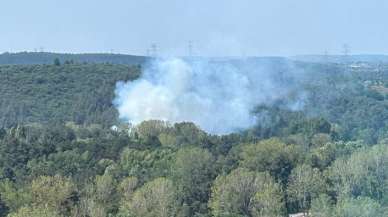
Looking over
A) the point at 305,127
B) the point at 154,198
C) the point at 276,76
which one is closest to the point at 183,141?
the point at 305,127

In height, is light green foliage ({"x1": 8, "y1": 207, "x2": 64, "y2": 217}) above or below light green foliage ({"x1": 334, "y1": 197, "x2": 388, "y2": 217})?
above

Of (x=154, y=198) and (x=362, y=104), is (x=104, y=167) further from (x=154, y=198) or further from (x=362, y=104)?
(x=362, y=104)

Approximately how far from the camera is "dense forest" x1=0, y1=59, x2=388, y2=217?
57.4 metres

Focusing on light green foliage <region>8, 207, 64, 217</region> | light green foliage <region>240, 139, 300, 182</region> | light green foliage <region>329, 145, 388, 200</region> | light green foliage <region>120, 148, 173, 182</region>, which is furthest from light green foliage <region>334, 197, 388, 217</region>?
light green foliage <region>8, 207, 64, 217</region>

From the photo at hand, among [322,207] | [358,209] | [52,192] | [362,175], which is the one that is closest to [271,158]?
[362,175]

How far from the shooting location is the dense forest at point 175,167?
57.4 m

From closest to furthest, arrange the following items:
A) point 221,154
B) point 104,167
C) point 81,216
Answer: point 81,216, point 104,167, point 221,154

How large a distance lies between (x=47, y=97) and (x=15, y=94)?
4.23m

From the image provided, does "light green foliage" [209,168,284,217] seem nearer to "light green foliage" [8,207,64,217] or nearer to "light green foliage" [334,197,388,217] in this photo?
"light green foliage" [334,197,388,217]

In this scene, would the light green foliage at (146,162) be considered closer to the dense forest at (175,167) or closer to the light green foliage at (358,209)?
the dense forest at (175,167)

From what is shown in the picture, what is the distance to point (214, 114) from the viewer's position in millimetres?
114062

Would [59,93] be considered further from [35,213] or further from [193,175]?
[35,213]

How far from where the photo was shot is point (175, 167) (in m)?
70.6

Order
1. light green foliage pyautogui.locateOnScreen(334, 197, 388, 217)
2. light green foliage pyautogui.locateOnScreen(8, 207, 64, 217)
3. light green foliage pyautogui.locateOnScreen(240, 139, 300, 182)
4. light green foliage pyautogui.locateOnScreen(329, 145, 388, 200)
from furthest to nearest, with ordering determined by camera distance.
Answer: light green foliage pyautogui.locateOnScreen(240, 139, 300, 182) → light green foliage pyautogui.locateOnScreen(329, 145, 388, 200) → light green foliage pyautogui.locateOnScreen(334, 197, 388, 217) → light green foliage pyautogui.locateOnScreen(8, 207, 64, 217)
